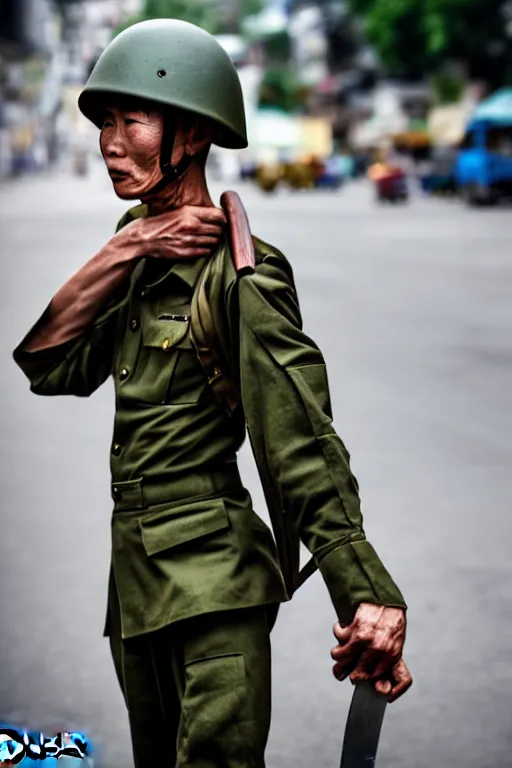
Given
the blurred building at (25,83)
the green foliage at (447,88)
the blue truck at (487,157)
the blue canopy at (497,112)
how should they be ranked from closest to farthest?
1. the blue truck at (487,157)
2. the blue canopy at (497,112)
3. the green foliage at (447,88)
4. the blurred building at (25,83)

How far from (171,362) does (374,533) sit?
4234 millimetres

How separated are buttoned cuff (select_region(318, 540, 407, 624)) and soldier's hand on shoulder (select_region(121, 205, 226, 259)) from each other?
62 centimetres

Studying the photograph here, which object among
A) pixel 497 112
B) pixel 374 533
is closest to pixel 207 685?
pixel 374 533

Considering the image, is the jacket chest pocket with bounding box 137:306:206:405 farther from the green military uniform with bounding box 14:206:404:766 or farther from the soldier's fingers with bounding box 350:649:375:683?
the soldier's fingers with bounding box 350:649:375:683

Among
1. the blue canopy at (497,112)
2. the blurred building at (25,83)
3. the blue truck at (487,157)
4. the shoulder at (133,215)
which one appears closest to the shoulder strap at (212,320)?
the shoulder at (133,215)

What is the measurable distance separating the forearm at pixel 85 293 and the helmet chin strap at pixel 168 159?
0.14 meters

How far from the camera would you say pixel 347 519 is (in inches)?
108

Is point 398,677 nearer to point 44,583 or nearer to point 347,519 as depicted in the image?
point 347,519

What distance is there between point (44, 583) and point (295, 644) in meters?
1.22

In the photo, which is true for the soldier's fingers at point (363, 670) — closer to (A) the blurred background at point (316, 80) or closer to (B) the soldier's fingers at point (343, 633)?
Result: (B) the soldier's fingers at point (343, 633)

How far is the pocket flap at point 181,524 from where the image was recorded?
117 inches

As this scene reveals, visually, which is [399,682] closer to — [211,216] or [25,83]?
[211,216]

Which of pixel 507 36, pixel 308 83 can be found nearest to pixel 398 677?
pixel 507 36

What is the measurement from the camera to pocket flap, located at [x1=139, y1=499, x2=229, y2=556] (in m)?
2.98
